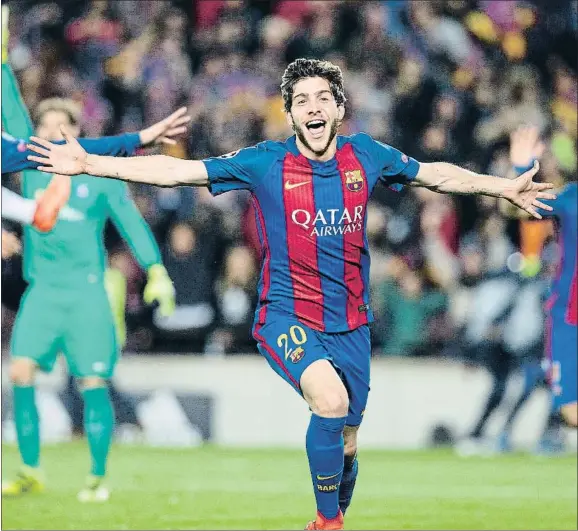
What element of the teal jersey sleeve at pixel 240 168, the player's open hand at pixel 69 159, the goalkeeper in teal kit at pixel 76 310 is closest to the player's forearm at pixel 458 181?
the teal jersey sleeve at pixel 240 168

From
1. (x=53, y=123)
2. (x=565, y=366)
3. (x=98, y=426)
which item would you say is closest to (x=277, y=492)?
(x=98, y=426)

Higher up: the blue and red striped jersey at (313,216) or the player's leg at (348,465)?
the blue and red striped jersey at (313,216)

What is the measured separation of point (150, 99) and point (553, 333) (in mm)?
7441

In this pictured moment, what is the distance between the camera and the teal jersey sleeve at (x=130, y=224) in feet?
32.7

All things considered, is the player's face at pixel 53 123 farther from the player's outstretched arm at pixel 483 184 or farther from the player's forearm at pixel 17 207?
the player's outstretched arm at pixel 483 184

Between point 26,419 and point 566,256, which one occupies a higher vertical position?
point 566,256

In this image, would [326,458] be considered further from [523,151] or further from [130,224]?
[130,224]

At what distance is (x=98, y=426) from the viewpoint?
9.82 meters

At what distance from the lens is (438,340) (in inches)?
551

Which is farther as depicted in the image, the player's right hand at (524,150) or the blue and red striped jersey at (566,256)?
the blue and red striped jersey at (566,256)

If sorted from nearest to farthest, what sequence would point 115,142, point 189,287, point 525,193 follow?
point 525,193 → point 115,142 → point 189,287

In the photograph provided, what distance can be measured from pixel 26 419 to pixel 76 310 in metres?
0.85

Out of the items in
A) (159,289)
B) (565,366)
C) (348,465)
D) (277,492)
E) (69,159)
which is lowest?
(277,492)

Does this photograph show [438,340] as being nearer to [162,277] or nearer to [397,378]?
[397,378]
